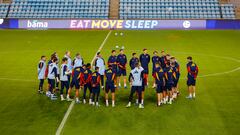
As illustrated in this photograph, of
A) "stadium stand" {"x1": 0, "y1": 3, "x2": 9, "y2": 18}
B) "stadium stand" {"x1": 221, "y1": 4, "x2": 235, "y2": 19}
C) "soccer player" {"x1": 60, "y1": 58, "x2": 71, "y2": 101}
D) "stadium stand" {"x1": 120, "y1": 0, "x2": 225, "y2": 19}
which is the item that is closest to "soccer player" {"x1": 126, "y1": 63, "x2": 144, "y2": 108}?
"soccer player" {"x1": 60, "y1": 58, "x2": 71, "y2": 101}

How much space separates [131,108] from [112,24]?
26668 mm

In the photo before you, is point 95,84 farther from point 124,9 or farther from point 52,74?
point 124,9

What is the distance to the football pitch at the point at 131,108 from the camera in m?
14.9

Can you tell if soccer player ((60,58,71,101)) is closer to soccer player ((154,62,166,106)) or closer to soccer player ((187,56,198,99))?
soccer player ((154,62,166,106))

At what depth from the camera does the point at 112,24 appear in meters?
42.9

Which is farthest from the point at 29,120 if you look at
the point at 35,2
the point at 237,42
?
the point at 35,2

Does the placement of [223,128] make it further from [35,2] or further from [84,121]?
[35,2]

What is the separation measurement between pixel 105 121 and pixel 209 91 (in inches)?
276

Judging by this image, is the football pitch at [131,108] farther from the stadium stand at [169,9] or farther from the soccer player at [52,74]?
the stadium stand at [169,9]

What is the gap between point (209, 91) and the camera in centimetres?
1991

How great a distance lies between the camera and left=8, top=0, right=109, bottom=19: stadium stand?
47438mm

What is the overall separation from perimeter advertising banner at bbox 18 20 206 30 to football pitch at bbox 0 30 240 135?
9.55 meters

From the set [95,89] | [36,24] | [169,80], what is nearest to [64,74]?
[95,89]

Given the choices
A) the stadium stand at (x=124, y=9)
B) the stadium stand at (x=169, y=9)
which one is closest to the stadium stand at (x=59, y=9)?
the stadium stand at (x=124, y=9)
